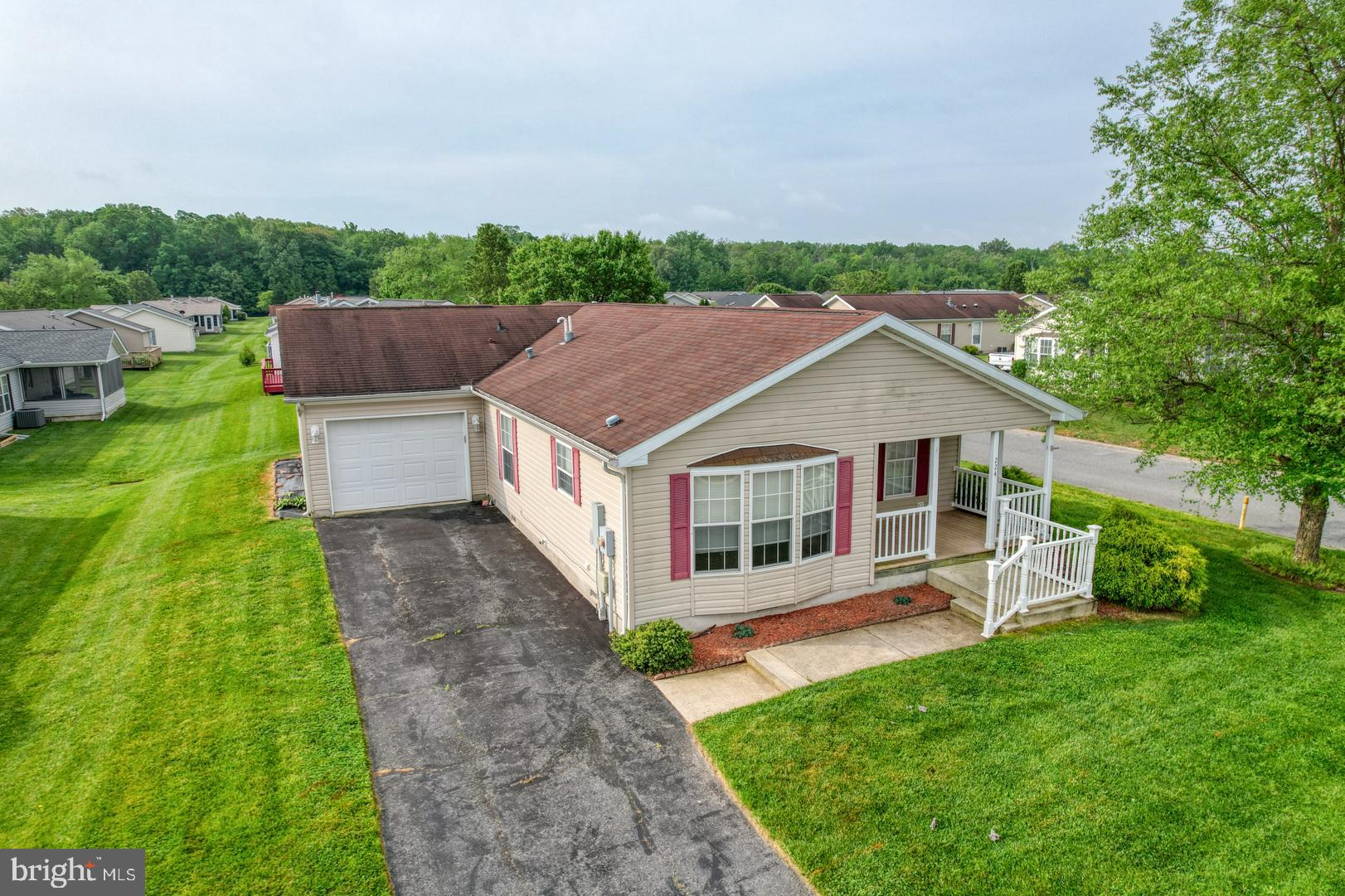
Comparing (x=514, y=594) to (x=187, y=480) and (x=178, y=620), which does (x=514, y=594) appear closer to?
(x=178, y=620)

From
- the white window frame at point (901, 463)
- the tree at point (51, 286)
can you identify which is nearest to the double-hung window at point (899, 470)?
the white window frame at point (901, 463)

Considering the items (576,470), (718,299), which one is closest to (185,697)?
(576,470)

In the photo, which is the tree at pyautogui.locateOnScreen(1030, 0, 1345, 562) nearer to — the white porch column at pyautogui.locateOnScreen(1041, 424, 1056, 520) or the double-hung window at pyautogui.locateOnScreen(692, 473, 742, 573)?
the white porch column at pyautogui.locateOnScreen(1041, 424, 1056, 520)

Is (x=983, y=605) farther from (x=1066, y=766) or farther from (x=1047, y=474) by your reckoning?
(x=1066, y=766)

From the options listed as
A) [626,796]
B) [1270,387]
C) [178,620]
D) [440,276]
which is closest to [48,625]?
[178,620]

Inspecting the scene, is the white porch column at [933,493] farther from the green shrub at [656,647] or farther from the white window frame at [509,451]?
the white window frame at [509,451]

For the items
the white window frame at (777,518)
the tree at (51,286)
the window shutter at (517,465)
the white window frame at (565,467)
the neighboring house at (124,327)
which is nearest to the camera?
the white window frame at (777,518)

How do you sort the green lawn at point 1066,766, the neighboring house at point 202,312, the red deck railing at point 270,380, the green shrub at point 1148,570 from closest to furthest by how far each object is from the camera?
the green lawn at point 1066,766 → the green shrub at point 1148,570 → the red deck railing at point 270,380 → the neighboring house at point 202,312
